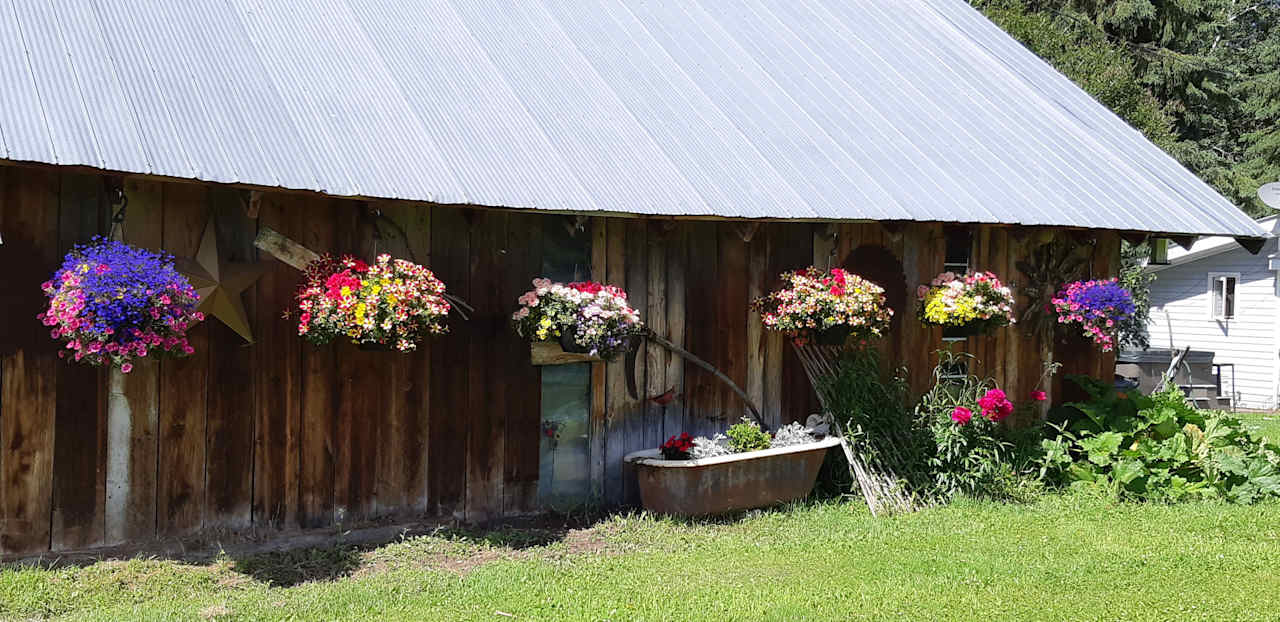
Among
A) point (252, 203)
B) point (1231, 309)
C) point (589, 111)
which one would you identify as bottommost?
point (1231, 309)

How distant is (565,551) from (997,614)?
96.8 inches

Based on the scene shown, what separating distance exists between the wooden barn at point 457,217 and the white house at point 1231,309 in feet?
33.6

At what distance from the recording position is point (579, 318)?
6770 mm

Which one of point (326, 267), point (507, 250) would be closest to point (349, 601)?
point (326, 267)

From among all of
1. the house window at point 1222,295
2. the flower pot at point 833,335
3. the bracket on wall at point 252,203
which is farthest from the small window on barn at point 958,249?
the house window at point 1222,295

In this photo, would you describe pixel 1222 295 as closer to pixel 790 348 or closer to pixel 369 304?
pixel 790 348

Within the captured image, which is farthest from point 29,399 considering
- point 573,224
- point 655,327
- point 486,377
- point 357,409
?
point 655,327

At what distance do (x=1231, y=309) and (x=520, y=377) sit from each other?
17.0 m

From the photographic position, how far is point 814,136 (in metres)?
9.09

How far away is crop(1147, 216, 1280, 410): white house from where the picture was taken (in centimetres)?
1931

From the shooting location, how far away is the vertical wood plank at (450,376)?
22.9ft

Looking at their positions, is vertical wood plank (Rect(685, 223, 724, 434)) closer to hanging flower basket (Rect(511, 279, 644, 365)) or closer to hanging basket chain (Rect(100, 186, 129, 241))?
hanging flower basket (Rect(511, 279, 644, 365))

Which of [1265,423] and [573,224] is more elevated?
[573,224]

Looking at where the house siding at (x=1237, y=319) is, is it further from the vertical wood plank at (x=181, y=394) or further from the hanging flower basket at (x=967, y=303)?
the vertical wood plank at (x=181, y=394)
